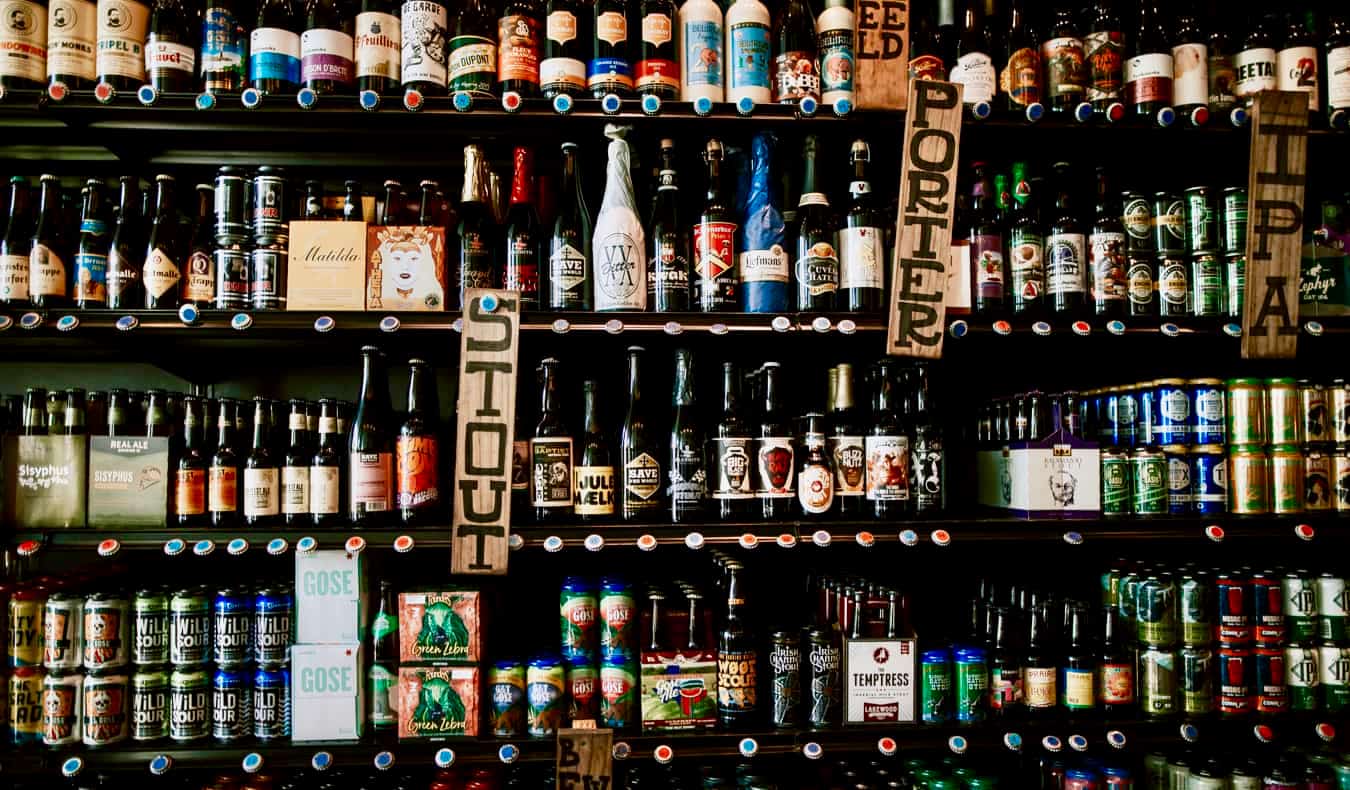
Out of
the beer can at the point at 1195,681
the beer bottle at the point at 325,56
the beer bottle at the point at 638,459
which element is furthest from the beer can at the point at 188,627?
the beer can at the point at 1195,681

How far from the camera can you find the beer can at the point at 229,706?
197 cm

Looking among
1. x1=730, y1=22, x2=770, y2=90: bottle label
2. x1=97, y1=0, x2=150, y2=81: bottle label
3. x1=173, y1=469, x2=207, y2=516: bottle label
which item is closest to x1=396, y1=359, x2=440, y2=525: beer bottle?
x1=173, y1=469, x2=207, y2=516: bottle label

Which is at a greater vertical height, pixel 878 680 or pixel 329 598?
pixel 329 598

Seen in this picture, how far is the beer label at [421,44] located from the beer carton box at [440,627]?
1.30 m

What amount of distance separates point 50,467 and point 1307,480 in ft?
10.4

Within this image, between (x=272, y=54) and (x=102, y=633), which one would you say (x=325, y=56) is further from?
(x=102, y=633)

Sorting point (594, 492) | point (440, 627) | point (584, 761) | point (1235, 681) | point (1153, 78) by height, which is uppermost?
point (1153, 78)

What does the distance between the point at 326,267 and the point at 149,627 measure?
955 mm

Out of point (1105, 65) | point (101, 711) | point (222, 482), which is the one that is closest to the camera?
point (101, 711)

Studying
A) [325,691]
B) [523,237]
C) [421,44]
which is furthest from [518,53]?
[325,691]

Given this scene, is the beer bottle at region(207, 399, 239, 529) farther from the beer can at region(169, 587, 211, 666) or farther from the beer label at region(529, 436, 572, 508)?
the beer label at region(529, 436, 572, 508)

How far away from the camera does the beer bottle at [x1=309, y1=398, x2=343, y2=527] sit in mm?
2039

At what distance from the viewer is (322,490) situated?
2.04 meters

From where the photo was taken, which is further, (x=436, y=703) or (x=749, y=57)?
(x=749, y=57)
